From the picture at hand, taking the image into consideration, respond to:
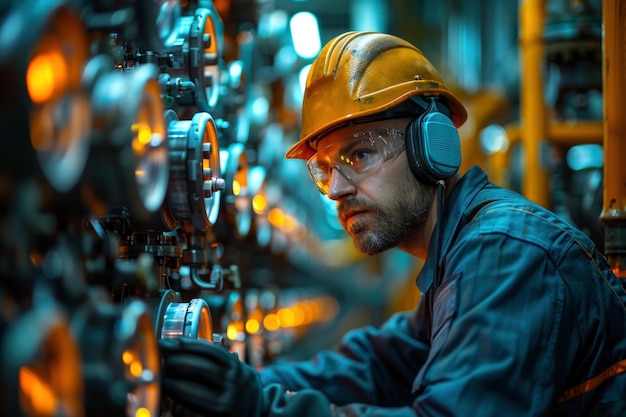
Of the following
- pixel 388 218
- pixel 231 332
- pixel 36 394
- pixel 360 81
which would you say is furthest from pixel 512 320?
pixel 231 332

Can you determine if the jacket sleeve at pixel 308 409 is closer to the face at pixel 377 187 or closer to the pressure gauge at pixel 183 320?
the pressure gauge at pixel 183 320

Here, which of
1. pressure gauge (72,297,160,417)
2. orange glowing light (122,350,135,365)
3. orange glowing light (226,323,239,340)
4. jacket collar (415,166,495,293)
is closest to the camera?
pressure gauge (72,297,160,417)

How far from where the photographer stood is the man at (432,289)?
4.76 ft

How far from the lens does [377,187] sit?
1941 mm

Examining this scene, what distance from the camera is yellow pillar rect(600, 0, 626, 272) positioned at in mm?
2172

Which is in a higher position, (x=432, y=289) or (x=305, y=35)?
(x=305, y=35)

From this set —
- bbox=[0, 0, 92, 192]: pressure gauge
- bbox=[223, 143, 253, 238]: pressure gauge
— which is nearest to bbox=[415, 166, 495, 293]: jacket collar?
bbox=[223, 143, 253, 238]: pressure gauge

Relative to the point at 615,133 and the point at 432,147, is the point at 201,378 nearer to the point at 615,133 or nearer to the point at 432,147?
the point at 432,147

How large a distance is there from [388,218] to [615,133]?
75 centimetres

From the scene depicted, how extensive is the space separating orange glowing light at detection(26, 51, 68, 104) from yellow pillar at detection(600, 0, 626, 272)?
1.64 m

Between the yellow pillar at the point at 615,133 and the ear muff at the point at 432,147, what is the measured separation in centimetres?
57

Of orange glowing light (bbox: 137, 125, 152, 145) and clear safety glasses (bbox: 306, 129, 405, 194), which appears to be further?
clear safety glasses (bbox: 306, 129, 405, 194)

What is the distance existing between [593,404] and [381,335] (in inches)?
30.9

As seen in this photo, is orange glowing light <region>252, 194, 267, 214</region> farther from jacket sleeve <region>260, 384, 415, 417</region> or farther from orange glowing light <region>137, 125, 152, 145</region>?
orange glowing light <region>137, 125, 152, 145</region>
